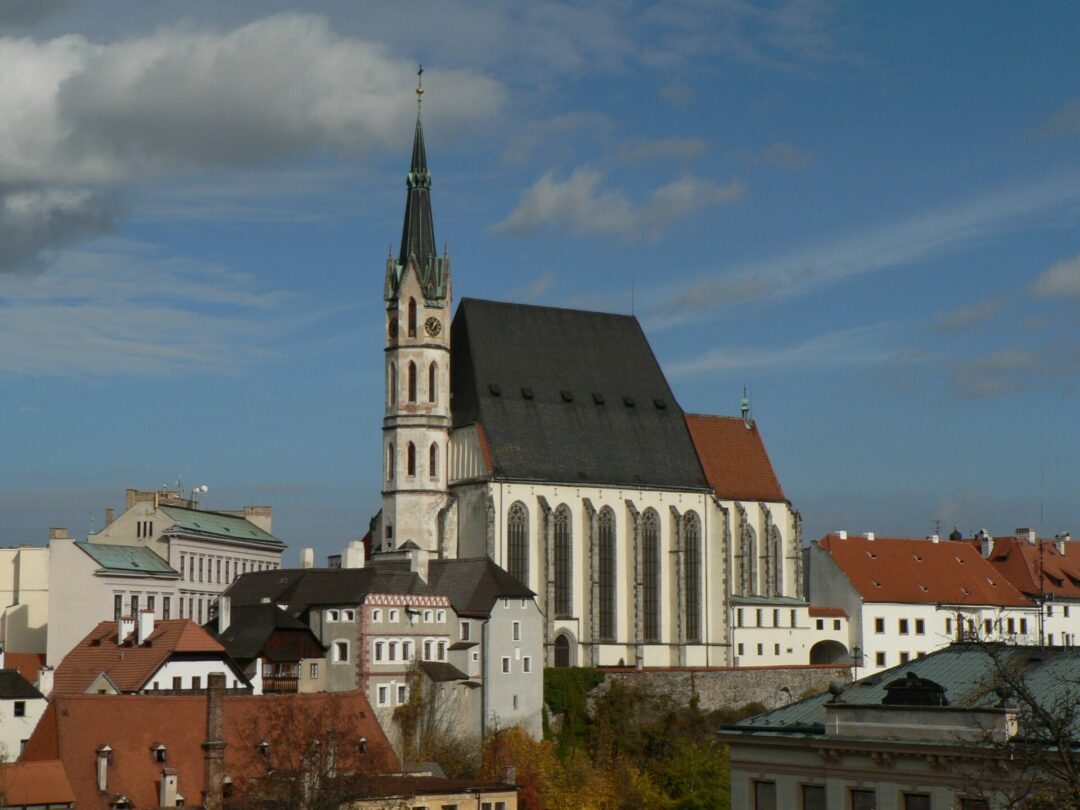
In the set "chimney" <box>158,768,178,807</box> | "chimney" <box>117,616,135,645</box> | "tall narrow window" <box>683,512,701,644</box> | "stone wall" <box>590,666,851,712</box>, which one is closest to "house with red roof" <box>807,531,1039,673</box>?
"stone wall" <box>590,666,851,712</box>

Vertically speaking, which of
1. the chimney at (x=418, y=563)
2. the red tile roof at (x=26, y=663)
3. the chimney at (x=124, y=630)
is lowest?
the red tile roof at (x=26, y=663)

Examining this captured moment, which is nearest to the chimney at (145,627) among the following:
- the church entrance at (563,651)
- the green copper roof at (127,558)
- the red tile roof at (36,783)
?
the red tile roof at (36,783)

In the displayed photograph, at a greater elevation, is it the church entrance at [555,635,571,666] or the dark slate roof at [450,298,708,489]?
the dark slate roof at [450,298,708,489]

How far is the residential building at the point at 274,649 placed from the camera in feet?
271

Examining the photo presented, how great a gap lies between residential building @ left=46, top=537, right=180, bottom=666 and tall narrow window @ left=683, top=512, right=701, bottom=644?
30.3 meters

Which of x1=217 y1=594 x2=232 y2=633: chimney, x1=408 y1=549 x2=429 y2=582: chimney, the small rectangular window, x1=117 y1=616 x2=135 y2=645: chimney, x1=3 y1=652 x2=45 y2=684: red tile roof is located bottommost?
the small rectangular window

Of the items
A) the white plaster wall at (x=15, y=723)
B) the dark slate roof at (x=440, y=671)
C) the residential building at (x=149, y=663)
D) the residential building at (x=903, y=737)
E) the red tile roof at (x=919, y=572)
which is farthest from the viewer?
the red tile roof at (x=919, y=572)

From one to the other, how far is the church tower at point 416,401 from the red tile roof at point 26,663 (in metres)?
19.3

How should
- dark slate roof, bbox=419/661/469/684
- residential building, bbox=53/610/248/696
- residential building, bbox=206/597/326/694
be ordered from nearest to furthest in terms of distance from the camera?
residential building, bbox=53/610/248/696 → residential building, bbox=206/597/326/694 → dark slate roof, bbox=419/661/469/684

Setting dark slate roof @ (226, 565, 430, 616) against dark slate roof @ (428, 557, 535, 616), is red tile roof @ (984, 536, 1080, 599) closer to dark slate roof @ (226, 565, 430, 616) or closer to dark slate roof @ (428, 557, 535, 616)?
dark slate roof @ (428, 557, 535, 616)

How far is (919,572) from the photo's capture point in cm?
11756

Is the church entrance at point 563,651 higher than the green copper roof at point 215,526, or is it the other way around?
the green copper roof at point 215,526

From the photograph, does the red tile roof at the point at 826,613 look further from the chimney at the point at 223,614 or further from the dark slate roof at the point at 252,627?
the chimney at the point at 223,614

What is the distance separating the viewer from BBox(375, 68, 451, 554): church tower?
338 ft
